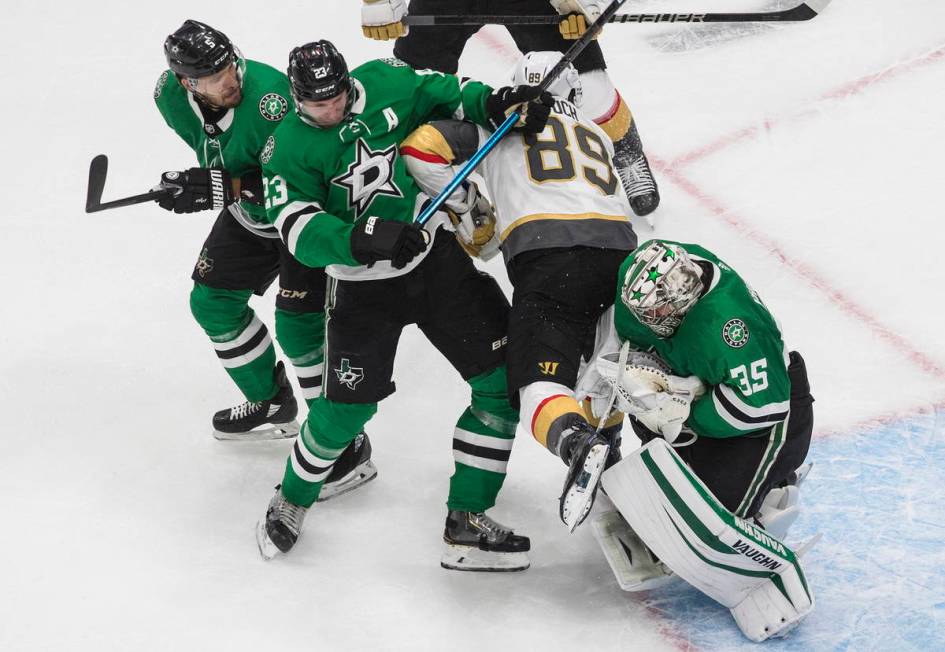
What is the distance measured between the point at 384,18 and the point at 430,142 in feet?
3.39

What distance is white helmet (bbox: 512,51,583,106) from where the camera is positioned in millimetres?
3609

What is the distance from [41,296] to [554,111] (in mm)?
2055

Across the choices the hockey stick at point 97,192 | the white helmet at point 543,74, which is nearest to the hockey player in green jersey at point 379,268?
the white helmet at point 543,74

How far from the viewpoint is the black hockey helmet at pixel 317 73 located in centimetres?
316

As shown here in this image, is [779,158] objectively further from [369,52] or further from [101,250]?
[101,250]

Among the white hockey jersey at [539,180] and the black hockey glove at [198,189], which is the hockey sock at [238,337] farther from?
the white hockey jersey at [539,180]

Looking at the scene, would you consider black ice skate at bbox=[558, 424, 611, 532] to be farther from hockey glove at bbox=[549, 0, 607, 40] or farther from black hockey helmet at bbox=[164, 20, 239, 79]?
hockey glove at bbox=[549, 0, 607, 40]

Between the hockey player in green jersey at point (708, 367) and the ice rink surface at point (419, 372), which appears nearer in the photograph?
the hockey player in green jersey at point (708, 367)

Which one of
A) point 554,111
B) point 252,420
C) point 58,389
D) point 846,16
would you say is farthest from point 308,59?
point 846,16

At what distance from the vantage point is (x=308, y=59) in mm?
3162

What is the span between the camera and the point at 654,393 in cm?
311

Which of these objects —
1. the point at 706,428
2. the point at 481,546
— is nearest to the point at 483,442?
the point at 481,546

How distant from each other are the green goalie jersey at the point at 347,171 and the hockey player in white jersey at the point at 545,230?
0.23 feet

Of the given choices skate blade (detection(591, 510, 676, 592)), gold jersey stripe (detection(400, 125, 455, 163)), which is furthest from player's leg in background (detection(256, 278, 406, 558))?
skate blade (detection(591, 510, 676, 592))
